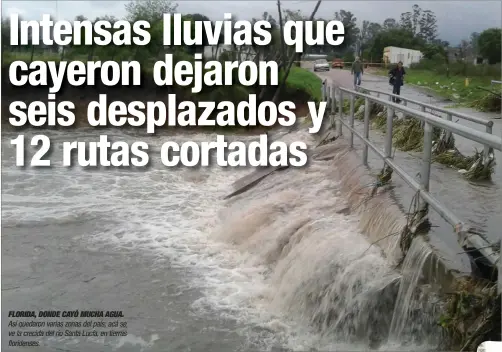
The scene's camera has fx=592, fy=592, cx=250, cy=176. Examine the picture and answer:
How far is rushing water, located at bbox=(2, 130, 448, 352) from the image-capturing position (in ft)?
14.9

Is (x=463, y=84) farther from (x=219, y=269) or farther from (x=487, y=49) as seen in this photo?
(x=219, y=269)

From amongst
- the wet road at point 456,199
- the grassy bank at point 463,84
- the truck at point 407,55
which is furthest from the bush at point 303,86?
the wet road at point 456,199

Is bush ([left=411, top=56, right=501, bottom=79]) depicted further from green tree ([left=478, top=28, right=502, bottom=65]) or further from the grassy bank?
green tree ([left=478, top=28, right=502, bottom=65])

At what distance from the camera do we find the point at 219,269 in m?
6.36

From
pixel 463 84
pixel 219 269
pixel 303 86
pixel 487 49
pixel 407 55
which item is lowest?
pixel 219 269

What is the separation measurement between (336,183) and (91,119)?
10.9ft

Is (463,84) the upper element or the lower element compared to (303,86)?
upper

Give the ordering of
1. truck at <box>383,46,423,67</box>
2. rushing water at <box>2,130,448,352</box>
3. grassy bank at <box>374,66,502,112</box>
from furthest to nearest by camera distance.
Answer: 1. truck at <box>383,46,423,67</box>
2. grassy bank at <box>374,66,502,112</box>
3. rushing water at <box>2,130,448,352</box>

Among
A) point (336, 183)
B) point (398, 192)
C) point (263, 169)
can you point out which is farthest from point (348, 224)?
point (263, 169)

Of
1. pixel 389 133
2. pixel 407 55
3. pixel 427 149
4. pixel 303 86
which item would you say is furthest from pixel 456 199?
pixel 407 55

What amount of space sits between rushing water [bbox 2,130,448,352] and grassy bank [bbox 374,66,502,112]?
7.36 m

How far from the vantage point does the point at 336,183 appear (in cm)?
758

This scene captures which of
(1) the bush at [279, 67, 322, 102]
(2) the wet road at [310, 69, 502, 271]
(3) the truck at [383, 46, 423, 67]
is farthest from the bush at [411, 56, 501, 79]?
(2) the wet road at [310, 69, 502, 271]

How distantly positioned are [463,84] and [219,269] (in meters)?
18.2
